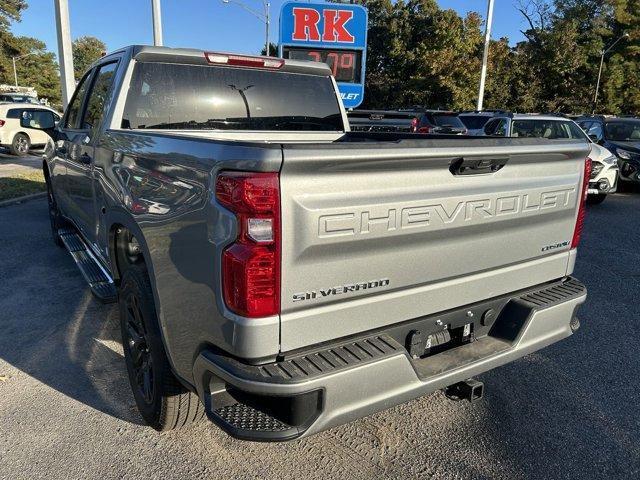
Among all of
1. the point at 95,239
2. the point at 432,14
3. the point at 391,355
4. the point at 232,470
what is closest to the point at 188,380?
the point at 232,470

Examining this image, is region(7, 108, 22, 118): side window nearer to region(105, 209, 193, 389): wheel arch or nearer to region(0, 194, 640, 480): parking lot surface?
region(0, 194, 640, 480): parking lot surface

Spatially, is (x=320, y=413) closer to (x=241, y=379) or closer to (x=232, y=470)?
(x=241, y=379)

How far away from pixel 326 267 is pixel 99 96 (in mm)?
2876

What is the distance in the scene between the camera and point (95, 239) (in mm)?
4137

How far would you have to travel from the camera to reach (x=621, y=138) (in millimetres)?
13180

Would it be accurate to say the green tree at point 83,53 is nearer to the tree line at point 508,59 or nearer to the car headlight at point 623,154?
the tree line at point 508,59

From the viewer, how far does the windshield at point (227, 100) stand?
146 inches

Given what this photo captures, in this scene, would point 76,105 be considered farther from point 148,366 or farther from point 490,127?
point 490,127

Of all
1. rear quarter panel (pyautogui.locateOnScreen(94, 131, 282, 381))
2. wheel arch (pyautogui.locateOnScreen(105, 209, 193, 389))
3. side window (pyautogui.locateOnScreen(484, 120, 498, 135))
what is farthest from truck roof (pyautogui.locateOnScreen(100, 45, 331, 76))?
side window (pyautogui.locateOnScreen(484, 120, 498, 135))

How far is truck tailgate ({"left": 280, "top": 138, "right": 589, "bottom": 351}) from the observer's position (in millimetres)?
2051

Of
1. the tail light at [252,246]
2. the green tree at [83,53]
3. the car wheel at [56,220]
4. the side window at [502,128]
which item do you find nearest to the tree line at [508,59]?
the side window at [502,128]

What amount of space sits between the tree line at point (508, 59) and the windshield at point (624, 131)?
2475 cm

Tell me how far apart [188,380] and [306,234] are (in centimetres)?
91

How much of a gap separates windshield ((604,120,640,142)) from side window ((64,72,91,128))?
12295mm
